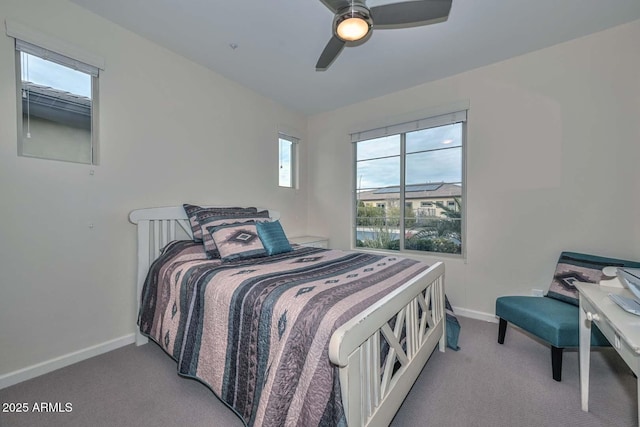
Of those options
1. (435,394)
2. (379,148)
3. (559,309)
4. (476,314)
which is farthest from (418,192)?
(435,394)

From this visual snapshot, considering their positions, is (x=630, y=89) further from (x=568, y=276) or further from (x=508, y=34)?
(x=568, y=276)

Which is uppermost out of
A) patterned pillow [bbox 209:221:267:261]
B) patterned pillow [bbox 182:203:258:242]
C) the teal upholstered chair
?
patterned pillow [bbox 182:203:258:242]

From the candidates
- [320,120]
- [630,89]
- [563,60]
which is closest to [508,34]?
[563,60]

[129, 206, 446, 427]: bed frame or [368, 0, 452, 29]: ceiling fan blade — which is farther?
[368, 0, 452, 29]: ceiling fan blade

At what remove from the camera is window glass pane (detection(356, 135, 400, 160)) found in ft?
11.6

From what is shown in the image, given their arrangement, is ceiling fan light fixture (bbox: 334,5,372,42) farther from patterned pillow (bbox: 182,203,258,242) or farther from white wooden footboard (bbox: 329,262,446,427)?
patterned pillow (bbox: 182,203,258,242)

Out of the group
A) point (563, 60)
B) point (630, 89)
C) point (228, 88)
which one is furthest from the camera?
point (228, 88)

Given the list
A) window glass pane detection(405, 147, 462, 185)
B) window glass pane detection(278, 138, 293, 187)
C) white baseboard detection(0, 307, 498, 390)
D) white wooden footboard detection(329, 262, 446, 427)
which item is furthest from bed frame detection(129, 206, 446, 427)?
window glass pane detection(278, 138, 293, 187)

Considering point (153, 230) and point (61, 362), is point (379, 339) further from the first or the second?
point (61, 362)

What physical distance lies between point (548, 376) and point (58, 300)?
3.60m

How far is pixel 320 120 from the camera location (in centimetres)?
420

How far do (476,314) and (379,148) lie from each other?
7.75 ft

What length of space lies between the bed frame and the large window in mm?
1232

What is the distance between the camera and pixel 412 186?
3381mm
